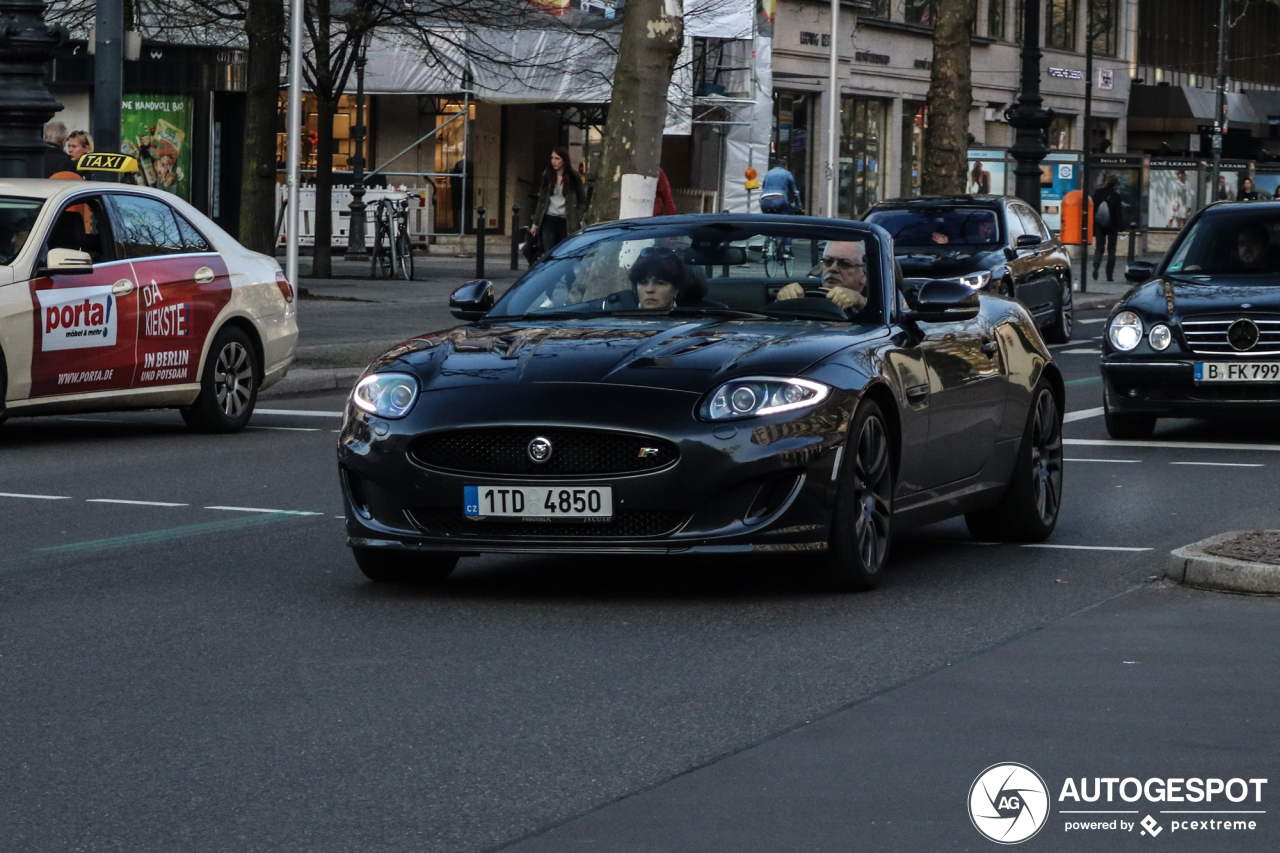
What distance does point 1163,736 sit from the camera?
19.3 ft

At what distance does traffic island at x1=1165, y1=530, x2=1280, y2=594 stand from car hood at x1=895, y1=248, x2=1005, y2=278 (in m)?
12.7

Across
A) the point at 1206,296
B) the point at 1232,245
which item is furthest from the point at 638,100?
the point at 1206,296

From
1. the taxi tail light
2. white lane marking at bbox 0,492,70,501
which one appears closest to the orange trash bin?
the taxi tail light

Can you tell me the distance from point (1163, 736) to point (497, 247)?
41969 millimetres

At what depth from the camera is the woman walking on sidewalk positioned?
26656 mm

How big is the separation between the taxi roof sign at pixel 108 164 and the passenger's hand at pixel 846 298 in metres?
11.2

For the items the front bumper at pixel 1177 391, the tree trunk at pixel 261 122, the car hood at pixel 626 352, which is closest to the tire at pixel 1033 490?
the car hood at pixel 626 352

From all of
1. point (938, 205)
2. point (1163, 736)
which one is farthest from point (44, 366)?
point (938, 205)

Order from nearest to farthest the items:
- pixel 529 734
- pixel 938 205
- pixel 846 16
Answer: pixel 529 734
pixel 938 205
pixel 846 16

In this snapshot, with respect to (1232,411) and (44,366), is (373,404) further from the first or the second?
(1232,411)

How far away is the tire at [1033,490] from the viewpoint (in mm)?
9859

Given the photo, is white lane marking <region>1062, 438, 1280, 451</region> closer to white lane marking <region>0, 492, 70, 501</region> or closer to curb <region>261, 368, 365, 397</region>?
curb <region>261, 368, 365, 397</region>

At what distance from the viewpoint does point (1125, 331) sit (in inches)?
583

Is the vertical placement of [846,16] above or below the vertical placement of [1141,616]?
above
